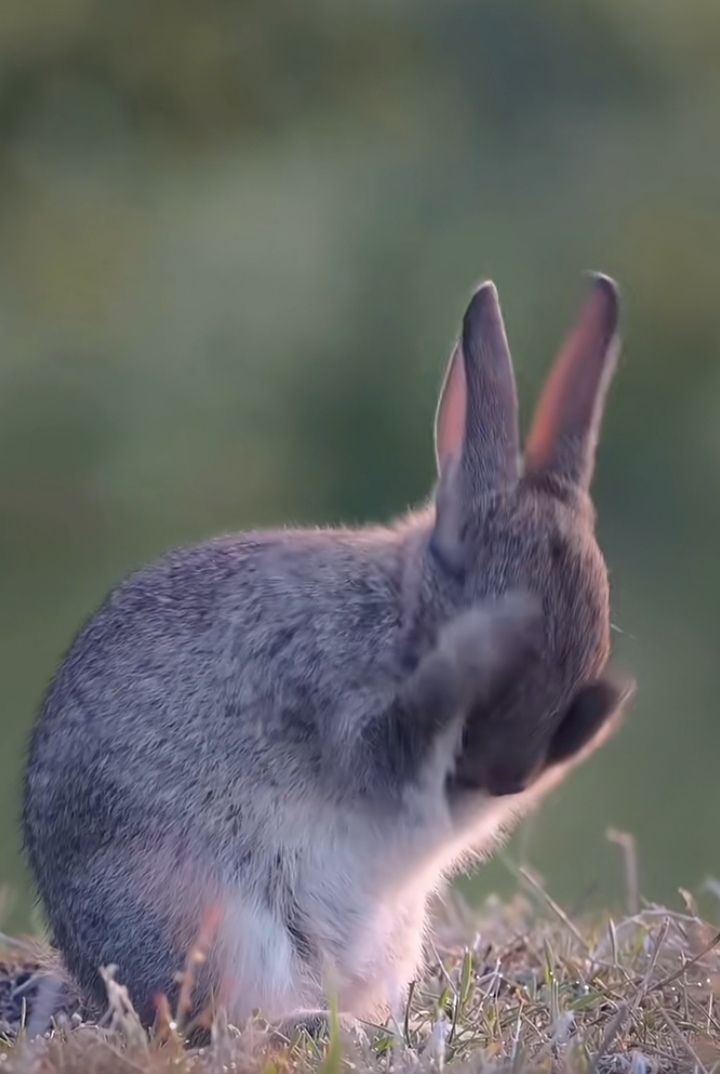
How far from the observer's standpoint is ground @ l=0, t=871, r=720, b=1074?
3645 millimetres

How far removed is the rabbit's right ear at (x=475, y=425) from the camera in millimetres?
4406

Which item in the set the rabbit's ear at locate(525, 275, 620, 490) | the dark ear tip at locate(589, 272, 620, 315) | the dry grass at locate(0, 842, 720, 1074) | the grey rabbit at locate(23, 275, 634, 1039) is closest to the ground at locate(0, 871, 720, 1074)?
the dry grass at locate(0, 842, 720, 1074)

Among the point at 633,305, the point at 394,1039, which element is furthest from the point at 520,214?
the point at 394,1039

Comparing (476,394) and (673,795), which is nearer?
(476,394)

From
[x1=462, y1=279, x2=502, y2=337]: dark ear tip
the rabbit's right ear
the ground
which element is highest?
[x1=462, y1=279, x2=502, y2=337]: dark ear tip

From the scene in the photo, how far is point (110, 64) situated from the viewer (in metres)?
14.9

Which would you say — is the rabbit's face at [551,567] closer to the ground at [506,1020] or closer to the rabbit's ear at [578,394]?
the rabbit's ear at [578,394]

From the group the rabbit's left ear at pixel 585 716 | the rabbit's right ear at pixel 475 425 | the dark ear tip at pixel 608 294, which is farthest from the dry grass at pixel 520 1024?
the dark ear tip at pixel 608 294

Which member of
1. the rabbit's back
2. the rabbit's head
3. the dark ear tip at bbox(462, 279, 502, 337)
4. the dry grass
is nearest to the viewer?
the dry grass

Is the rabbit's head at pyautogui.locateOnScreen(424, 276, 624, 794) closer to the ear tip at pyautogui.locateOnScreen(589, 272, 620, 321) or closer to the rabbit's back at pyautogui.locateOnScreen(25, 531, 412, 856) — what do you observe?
the ear tip at pyautogui.locateOnScreen(589, 272, 620, 321)

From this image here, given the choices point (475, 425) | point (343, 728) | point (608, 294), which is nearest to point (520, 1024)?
point (343, 728)

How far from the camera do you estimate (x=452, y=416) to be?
14.9 feet

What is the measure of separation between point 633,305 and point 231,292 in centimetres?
312

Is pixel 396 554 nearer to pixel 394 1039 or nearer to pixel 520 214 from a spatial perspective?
pixel 394 1039
